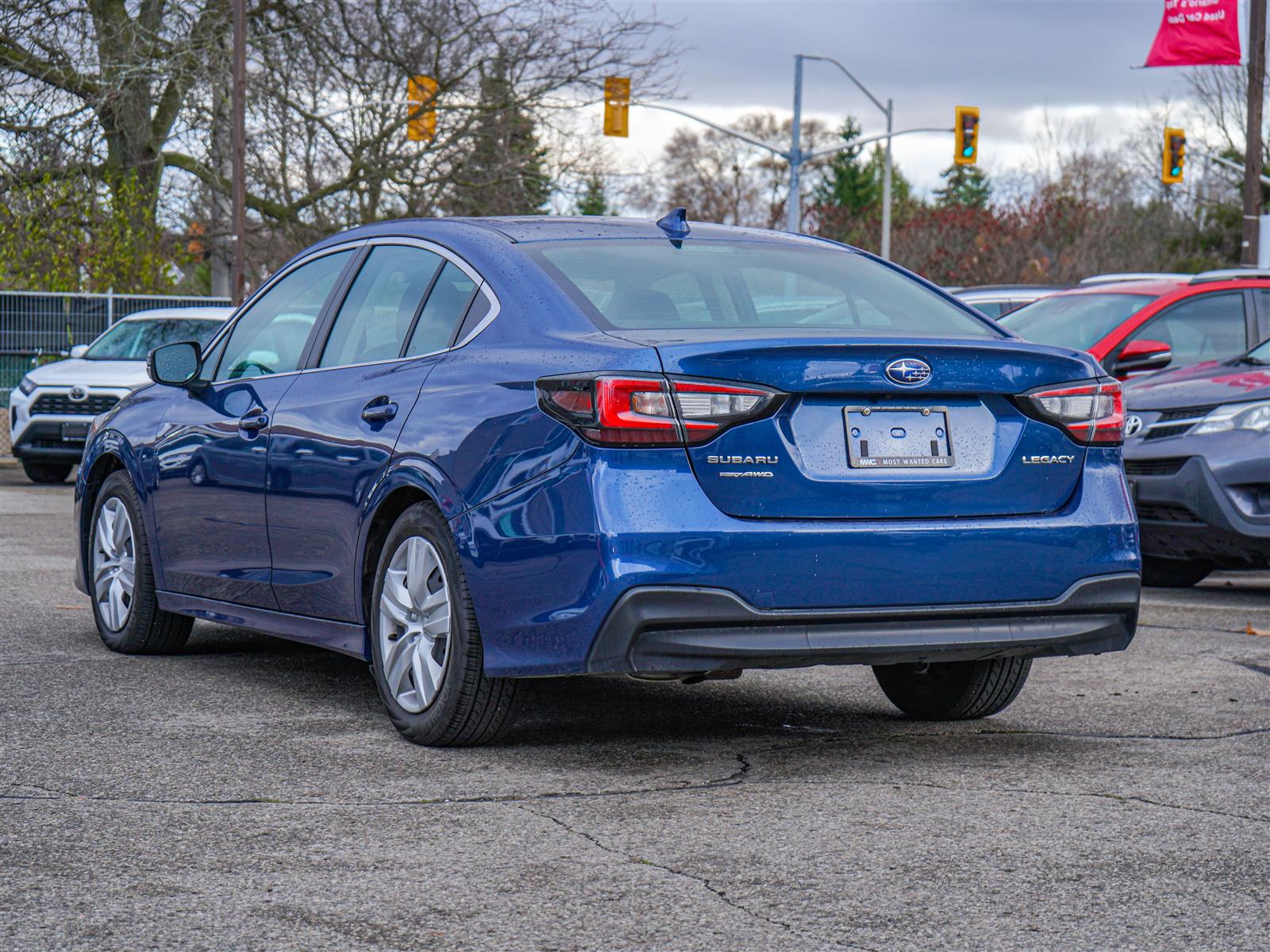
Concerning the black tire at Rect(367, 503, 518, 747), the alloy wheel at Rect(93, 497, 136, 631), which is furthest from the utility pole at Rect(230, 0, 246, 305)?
the black tire at Rect(367, 503, 518, 747)

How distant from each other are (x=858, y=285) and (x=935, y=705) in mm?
1365

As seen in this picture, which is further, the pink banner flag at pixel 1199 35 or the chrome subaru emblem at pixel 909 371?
the pink banner flag at pixel 1199 35

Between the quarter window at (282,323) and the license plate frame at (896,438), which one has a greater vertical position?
the quarter window at (282,323)

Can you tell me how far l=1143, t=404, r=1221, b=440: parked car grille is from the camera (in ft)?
31.0

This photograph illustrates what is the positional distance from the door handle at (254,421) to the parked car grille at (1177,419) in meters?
5.20

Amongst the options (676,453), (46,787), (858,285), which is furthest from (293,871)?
(858,285)

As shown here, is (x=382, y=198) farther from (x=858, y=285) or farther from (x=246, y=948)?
(x=246, y=948)

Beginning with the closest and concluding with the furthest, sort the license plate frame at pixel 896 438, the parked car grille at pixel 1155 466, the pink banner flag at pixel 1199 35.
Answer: the license plate frame at pixel 896 438 → the parked car grille at pixel 1155 466 → the pink banner flag at pixel 1199 35

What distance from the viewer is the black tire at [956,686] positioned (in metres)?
5.72

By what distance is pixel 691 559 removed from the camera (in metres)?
4.52

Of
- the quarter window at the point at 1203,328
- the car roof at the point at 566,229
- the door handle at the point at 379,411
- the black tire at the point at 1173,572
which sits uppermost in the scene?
the car roof at the point at 566,229

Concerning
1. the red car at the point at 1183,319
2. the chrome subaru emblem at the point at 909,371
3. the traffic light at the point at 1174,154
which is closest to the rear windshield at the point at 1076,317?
the red car at the point at 1183,319

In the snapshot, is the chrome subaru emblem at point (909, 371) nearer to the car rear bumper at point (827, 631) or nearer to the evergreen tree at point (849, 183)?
the car rear bumper at point (827, 631)

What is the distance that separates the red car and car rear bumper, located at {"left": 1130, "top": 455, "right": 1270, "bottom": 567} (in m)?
1.39
